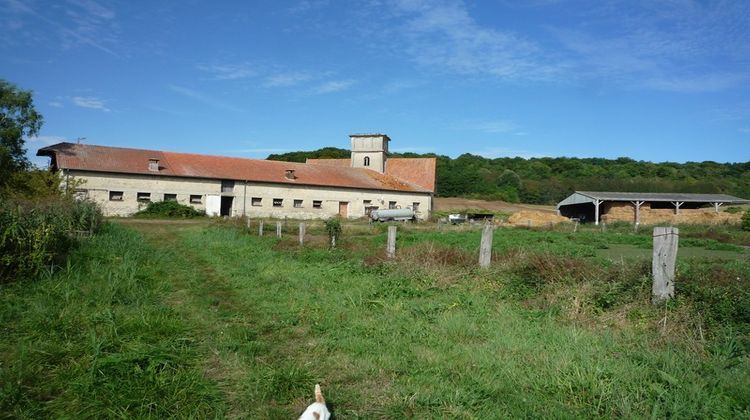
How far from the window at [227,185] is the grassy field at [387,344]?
2990 cm

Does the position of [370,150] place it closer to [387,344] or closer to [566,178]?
[387,344]

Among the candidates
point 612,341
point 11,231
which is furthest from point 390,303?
point 11,231

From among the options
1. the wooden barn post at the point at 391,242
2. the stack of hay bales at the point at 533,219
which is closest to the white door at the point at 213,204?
the stack of hay bales at the point at 533,219

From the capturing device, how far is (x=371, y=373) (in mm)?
4316

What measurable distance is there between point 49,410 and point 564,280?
6193mm

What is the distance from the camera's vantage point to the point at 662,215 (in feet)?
127

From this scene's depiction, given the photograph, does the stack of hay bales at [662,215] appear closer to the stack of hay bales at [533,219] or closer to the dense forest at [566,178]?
the stack of hay bales at [533,219]

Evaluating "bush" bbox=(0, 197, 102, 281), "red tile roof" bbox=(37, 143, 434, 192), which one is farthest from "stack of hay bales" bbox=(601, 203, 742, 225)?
"bush" bbox=(0, 197, 102, 281)

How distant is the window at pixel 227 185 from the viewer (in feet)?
123

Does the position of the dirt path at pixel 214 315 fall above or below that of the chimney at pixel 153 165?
below

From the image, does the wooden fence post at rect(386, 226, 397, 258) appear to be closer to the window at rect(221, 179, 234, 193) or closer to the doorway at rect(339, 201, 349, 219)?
the window at rect(221, 179, 234, 193)

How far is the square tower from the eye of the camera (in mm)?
48000

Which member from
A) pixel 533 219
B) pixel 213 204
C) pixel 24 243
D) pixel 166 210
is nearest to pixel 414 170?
pixel 533 219

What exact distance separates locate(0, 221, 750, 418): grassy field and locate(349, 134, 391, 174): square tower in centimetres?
4005
